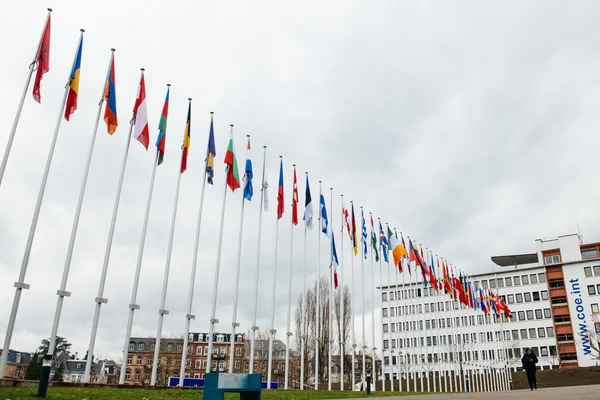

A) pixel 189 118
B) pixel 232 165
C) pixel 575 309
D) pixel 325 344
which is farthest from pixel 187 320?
pixel 575 309

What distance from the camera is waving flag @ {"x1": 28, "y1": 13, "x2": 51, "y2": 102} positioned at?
17.0 m

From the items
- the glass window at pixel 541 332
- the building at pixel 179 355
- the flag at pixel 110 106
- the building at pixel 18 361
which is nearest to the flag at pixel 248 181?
the flag at pixel 110 106

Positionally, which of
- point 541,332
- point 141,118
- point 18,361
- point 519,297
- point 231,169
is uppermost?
point 519,297

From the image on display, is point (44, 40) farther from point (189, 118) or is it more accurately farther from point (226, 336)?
point (226, 336)

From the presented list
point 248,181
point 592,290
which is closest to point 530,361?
point 248,181

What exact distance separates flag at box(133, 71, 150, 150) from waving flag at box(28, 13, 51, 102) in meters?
3.55

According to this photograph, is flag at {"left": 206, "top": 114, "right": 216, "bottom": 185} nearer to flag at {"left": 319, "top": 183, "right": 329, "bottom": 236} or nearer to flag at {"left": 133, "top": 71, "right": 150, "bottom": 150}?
flag at {"left": 133, "top": 71, "right": 150, "bottom": 150}

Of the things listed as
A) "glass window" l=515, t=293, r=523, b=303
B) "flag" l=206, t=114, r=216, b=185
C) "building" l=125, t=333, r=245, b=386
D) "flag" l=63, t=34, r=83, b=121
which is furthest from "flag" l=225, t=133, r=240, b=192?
"glass window" l=515, t=293, r=523, b=303

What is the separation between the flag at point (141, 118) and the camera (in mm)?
19406

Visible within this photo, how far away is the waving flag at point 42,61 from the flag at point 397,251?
26.1m

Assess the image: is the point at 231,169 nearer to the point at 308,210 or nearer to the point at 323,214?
the point at 308,210

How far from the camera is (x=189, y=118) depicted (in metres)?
22.0

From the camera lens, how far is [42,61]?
17.3 metres

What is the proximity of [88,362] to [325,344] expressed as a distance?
36.7m
